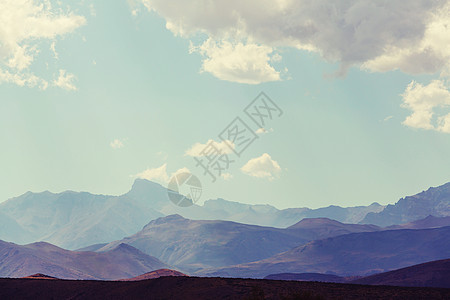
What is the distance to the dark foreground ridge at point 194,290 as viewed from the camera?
85.3m

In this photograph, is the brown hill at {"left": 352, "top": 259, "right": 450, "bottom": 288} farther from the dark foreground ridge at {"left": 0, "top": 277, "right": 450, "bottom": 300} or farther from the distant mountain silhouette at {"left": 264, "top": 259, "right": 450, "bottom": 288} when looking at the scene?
the dark foreground ridge at {"left": 0, "top": 277, "right": 450, "bottom": 300}

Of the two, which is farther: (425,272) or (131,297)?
(425,272)

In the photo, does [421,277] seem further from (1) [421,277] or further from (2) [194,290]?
(2) [194,290]

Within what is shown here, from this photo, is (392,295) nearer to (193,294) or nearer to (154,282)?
(193,294)

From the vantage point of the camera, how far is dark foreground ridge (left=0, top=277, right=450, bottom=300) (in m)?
85.3

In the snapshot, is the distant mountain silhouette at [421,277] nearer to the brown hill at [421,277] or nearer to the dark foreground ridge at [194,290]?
the brown hill at [421,277]

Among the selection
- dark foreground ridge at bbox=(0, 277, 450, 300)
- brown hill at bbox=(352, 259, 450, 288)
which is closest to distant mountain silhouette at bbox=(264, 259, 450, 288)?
brown hill at bbox=(352, 259, 450, 288)

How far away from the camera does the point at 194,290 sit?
9188 cm

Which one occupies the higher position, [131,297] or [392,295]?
[131,297]

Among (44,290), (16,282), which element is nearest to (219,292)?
(44,290)

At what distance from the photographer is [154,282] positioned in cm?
10150

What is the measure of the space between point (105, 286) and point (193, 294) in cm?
2499

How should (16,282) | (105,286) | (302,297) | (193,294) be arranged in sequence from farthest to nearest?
(16,282)
(105,286)
(193,294)
(302,297)

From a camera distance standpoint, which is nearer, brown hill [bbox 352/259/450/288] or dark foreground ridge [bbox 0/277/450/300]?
dark foreground ridge [bbox 0/277/450/300]
